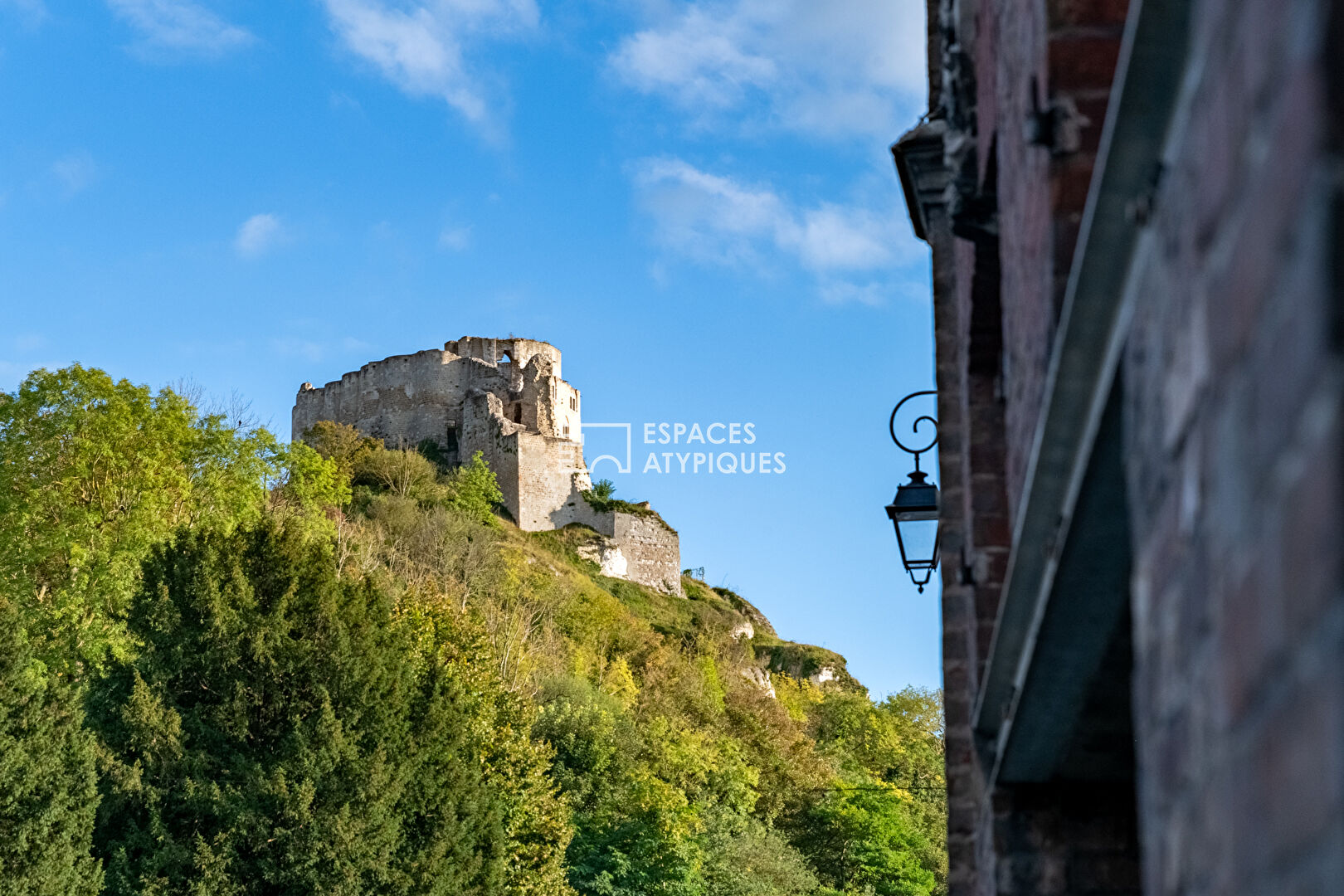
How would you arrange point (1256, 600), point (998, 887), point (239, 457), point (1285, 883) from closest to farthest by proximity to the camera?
point (1285, 883), point (1256, 600), point (998, 887), point (239, 457)

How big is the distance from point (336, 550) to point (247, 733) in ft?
57.2

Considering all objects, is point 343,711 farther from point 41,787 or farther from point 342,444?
point 342,444

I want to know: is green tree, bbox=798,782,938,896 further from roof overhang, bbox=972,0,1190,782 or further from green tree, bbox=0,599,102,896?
roof overhang, bbox=972,0,1190,782

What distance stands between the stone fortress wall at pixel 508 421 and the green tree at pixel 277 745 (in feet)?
127

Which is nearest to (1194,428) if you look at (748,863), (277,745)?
(277,745)

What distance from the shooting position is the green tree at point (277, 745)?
2198 centimetres

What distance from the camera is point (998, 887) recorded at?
4.07 meters

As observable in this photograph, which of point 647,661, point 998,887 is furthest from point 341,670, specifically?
point 647,661

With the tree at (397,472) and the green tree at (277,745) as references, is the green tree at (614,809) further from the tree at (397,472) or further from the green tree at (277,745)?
the tree at (397,472)

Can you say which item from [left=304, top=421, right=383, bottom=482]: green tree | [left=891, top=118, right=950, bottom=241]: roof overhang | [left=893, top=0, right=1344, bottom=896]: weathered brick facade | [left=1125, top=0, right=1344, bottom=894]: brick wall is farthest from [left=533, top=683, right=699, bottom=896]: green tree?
[left=1125, top=0, right=1344, bottom=894]: brick wall

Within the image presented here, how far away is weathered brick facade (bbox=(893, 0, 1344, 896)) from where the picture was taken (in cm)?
108

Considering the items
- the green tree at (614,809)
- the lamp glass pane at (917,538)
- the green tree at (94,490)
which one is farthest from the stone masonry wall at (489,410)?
the lamp glass pane at (917,538)

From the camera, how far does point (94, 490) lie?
33812mm

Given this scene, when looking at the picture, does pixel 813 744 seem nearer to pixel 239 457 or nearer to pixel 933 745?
pixel 933 745
